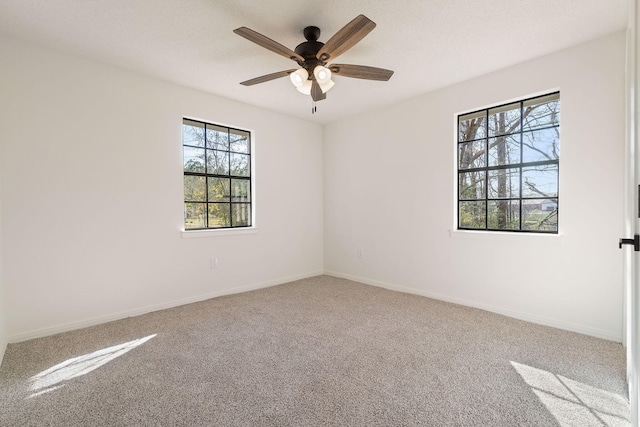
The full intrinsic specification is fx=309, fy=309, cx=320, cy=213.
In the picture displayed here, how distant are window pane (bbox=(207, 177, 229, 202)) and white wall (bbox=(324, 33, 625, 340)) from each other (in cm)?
166

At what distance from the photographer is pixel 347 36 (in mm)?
1990

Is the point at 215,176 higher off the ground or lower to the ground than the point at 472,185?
higher

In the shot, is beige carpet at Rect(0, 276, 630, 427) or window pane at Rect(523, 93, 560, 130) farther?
window pane at Rect(523, 93, 560, 130)

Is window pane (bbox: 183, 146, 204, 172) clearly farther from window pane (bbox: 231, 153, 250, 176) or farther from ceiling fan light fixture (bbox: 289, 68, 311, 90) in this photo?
ceiling fan light fixture (bbox: 289, 68, 311, 90)

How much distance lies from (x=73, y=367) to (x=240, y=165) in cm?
266

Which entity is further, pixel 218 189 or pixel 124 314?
pixel 218 189

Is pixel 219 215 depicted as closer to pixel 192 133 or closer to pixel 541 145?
pixel 192 133

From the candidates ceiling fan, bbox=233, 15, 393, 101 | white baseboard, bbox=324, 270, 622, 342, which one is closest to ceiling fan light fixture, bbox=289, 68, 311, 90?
ceiling fan, bbox=233, 15, 393, 101

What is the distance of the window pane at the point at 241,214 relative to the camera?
4017 millimetres

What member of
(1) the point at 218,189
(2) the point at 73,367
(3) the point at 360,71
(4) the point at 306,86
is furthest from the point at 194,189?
(3) the point at 360,71

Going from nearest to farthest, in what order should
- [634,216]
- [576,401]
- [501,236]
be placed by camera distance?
[634,216] < [576,401] < [501,236]

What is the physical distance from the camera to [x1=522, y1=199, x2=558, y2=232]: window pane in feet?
9.43

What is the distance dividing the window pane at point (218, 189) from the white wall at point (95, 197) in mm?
407

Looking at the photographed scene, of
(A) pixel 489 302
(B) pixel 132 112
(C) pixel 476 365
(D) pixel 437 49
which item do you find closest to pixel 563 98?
(D) pixel 437 49
